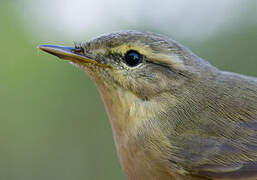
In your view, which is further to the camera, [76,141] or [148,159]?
[76,141]

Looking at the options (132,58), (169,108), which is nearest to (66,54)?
(132,58)

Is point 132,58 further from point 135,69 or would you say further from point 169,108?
point 169,108

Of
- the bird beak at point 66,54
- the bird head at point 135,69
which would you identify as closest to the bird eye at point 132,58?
the bird head at point 135,69

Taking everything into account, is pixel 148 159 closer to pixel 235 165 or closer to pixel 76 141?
pixel 235 165

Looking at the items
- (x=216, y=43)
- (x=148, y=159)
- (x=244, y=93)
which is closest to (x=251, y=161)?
(x=244, y=93)

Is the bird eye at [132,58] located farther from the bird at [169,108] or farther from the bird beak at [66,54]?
the bird beak at [66,54]

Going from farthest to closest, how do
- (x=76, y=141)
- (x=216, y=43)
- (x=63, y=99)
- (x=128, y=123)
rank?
(x=216, y=43) → (x=63, y=99) → (x=76, y=141) → (x=128, y=123)

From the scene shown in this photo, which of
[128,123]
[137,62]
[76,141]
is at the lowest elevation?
[76,141]
